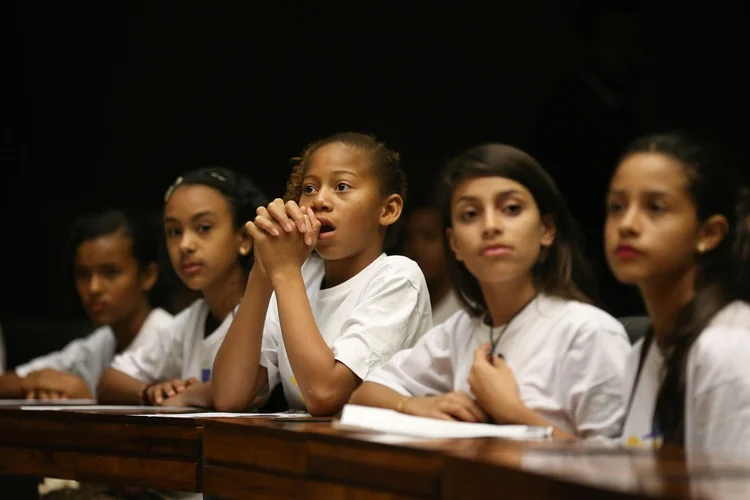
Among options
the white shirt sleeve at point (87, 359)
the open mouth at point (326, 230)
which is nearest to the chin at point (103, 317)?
the white shirt sleeve at point (87, 359)

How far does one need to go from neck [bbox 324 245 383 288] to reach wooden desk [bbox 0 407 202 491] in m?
0.51

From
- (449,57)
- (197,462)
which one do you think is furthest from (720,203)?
(449,57)

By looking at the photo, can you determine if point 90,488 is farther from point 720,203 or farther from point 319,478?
point 720,203

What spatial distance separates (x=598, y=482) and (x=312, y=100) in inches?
108

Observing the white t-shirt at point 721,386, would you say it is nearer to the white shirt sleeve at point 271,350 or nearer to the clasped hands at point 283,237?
the clasped hands at point 283,237

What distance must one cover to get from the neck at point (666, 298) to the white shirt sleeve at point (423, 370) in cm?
52

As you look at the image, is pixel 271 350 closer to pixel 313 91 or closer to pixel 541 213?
pixel 541 213

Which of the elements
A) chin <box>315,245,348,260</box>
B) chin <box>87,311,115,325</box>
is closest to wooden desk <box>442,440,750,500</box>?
chin <box>315,245,348,260</box>

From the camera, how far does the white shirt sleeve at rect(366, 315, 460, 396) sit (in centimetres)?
207

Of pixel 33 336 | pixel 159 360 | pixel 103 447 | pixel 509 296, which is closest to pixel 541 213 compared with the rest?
pixel 509 296

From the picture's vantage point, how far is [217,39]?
13.4ft

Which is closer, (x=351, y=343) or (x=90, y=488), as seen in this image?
(x=351, y=343)

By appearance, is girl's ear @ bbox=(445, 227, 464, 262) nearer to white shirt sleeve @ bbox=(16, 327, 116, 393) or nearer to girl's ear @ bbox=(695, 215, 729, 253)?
girl's ear @ bbox=(695, 215, 729, 253)

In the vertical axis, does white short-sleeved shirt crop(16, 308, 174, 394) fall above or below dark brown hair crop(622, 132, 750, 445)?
below
